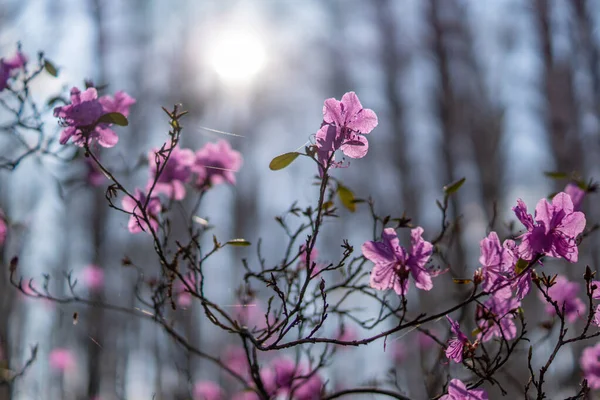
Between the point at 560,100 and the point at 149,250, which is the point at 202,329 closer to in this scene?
the point at 149,250

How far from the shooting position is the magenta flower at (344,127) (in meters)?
1.49

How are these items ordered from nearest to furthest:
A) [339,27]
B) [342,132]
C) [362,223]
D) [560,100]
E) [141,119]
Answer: [342,132] < [560,100] < [141,119] < [339,27] < [362,223]

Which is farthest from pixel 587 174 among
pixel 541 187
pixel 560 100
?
pixel 541 187

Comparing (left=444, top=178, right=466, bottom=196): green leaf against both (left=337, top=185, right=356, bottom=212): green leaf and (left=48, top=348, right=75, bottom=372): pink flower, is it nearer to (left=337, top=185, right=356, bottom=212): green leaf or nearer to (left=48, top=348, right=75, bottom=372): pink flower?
(left=337, top=185, right=356, bottom=212): green leaf

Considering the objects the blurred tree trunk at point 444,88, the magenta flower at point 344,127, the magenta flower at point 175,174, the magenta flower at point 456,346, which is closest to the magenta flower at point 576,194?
the magenta flower at point 456,346

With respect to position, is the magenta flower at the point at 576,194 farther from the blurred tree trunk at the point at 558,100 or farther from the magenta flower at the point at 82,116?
the blurred tree trunk at the point at 558,100

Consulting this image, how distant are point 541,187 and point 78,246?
8726 millimetres

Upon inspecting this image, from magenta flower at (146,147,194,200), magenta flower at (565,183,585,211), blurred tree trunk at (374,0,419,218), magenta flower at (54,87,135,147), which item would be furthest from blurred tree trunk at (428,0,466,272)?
magenta flower at (54,87,135,147)

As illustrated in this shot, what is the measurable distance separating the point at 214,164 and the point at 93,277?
379 cm

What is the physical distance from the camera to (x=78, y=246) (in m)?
10.4

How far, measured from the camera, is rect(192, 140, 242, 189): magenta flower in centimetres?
211

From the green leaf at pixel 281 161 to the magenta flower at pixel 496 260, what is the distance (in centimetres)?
56

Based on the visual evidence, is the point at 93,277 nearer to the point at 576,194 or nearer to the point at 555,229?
the point at 576,194

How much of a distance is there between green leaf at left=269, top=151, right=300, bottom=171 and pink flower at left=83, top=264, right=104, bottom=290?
4332 mm
